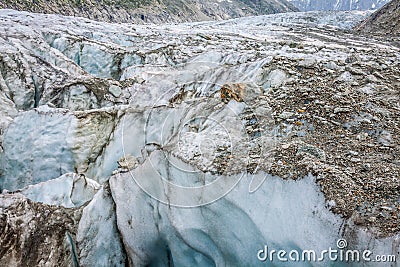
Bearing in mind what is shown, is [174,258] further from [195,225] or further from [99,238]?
[99,238]

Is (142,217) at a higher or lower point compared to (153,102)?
lower

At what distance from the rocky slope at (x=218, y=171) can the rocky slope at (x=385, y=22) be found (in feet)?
75.5

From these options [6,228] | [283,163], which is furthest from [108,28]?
[283,163]

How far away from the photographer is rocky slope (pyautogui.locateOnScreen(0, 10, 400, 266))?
435cm

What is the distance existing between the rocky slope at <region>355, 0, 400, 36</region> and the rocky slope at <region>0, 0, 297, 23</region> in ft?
133

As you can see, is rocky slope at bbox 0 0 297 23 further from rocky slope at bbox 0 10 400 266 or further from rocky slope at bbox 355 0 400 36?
rocky slope at bbox 0 10 400 266

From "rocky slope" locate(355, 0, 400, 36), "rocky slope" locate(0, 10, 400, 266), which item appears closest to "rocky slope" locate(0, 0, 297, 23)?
"rocky slope" locate(355, 0, 400, 36)

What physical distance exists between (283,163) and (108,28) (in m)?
17.0

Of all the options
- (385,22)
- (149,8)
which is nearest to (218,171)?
(385,22)

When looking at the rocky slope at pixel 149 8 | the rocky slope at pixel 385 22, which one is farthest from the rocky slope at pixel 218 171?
the rocky slope at pixel 149 8

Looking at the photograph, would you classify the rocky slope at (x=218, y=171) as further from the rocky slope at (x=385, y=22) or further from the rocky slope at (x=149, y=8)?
the rocky slope at (x=149, y=8)

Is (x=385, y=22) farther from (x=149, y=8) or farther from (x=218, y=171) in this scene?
(x=149, y=8)

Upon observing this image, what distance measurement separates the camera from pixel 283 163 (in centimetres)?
477

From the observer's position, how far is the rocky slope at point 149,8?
52.7 metres
